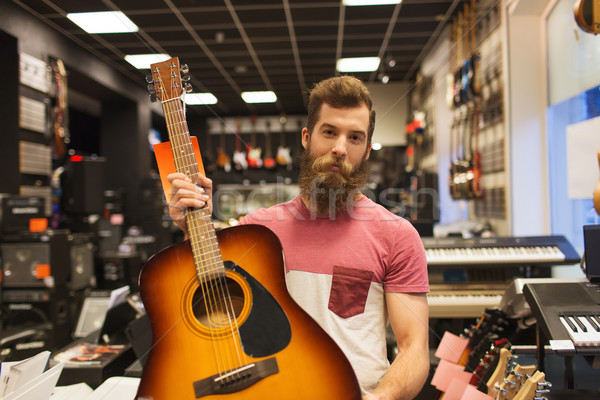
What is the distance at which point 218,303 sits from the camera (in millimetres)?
1008

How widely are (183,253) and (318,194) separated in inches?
16.7

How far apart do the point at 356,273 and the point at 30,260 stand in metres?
3.82

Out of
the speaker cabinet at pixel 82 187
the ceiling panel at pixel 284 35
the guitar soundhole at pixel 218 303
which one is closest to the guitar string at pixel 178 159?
the guitar soundhole at pixel 218 303

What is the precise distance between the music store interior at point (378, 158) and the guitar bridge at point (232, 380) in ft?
1.30

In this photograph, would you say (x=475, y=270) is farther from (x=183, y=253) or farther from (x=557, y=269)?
(x=183, y=253)

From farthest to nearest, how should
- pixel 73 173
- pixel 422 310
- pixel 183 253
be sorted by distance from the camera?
pixel 73 173 < pixel 422 310 < pixel 183 253

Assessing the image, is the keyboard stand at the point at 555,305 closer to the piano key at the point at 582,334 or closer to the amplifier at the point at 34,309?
the piano key at the point at 582,334

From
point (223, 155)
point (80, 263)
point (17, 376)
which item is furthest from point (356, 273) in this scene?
point (223, 155)

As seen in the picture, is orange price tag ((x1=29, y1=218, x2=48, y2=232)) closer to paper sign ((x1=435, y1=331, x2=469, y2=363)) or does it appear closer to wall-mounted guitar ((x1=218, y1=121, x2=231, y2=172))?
paper sign ((x1=435, y1=331, x2=469, y2=363))

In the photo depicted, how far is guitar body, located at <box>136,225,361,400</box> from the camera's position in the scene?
0.91 metres

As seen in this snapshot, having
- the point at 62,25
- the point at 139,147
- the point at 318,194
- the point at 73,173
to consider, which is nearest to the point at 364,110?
the point at 318,194

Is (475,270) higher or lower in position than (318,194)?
lower

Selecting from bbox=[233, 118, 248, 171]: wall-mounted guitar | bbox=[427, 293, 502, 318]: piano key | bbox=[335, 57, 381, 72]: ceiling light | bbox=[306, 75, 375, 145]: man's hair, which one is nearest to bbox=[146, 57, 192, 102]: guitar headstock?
bbox=[306, 75, 375, 145]: man's hair

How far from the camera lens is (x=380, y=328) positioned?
1196mm
